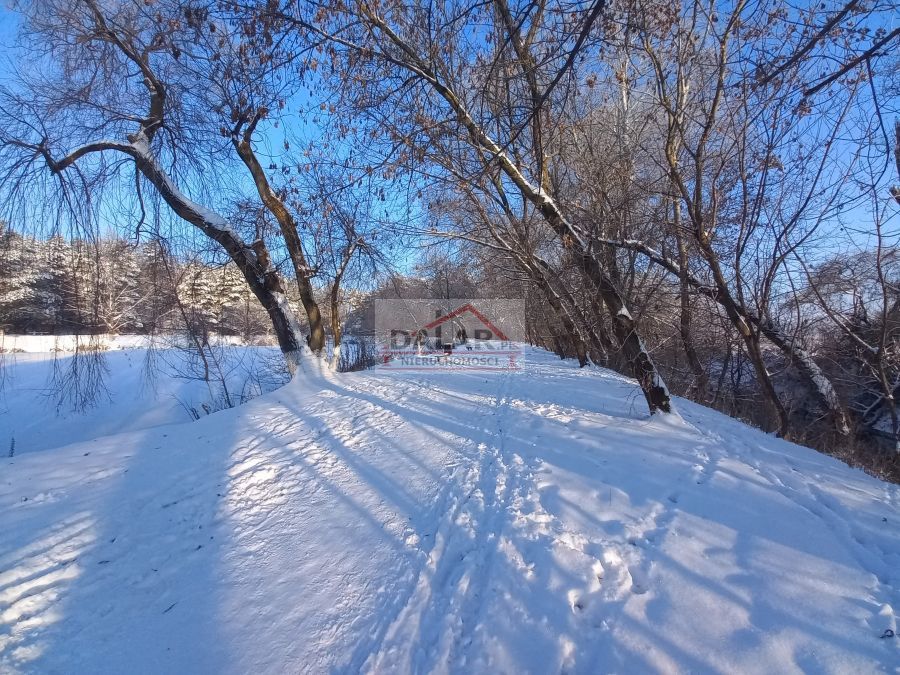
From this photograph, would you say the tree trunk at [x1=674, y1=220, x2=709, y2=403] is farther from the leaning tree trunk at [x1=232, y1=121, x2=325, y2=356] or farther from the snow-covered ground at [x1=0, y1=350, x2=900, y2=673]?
the leaning tree trunk at [x1=232, y1=121, x2=325, y2=356]

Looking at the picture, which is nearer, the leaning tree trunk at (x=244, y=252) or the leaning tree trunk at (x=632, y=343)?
the leaning tree trunk at (x=632, y=343)

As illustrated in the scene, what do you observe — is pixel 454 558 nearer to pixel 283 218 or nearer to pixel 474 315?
pixel 283 218

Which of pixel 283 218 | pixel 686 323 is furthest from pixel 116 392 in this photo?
pixel 686 323

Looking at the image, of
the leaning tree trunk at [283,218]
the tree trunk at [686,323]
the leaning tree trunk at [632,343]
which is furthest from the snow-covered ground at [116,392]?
the tree trunk at [686,323]

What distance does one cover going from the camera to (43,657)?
1544 millimetres

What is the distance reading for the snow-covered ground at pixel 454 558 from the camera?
1497 millimetres

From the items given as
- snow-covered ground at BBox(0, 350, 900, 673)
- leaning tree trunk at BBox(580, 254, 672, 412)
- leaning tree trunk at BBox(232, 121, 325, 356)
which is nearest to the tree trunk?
leaning tree trunk at BBox(580, 254, 672, 412)

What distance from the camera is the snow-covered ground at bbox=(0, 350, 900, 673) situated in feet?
4.91

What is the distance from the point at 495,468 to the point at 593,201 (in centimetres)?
514

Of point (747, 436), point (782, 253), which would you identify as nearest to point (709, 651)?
point (747, 436)

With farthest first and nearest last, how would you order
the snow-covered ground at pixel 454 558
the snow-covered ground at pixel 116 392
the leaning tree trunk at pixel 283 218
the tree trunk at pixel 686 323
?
the leaning tree trunk at pixel 283 218, the snow-covered ground at pixel 116 392, the tree trunk at pixel 686 323, the snow-covered ground at pixel 454 558

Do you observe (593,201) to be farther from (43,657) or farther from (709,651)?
(43,657)

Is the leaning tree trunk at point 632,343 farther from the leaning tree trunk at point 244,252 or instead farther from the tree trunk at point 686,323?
the leaning tree trunk at point 244,252

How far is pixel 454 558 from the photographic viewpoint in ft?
6.83
